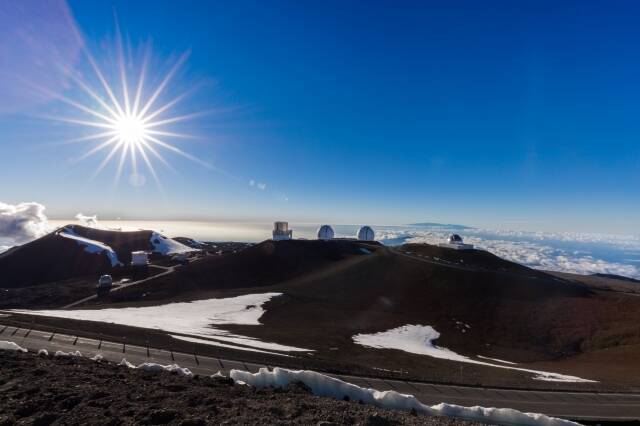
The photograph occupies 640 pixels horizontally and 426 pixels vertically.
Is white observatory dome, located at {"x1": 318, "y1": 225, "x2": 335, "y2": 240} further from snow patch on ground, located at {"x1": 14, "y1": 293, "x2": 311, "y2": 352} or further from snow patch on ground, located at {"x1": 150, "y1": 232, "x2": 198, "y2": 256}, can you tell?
snow patch on ground, located at {"x1": 150, "y1": 232, "x2": 198, "y2": 256}

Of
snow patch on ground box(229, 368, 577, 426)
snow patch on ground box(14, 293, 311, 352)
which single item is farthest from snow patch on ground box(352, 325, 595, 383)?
snow patch on ground box(229, 368, 577, 426)

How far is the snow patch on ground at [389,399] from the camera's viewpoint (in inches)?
495

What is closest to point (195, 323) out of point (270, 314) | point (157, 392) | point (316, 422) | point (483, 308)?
point (270, 314)

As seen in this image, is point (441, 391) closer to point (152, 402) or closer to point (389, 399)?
point (389, 399)

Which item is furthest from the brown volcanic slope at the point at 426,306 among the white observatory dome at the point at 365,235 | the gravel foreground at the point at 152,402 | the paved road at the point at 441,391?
the white observatory dome at the point at 365,235

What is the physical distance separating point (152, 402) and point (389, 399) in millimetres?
8531

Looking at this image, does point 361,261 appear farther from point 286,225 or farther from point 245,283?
point 286,225

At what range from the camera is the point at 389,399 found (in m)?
13.1

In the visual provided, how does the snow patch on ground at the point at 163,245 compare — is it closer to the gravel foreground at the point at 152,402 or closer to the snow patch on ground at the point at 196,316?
the snow patch on ground at the point at 196,316

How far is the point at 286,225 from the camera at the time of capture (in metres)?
114

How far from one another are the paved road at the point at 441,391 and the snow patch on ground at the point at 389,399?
16.3ft

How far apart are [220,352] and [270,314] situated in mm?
27516

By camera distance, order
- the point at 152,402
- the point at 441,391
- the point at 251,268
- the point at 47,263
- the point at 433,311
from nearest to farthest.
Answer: the point at 152,402 < the point at 441,391 < the point at 433,311 < the point at 251,268 < the point at 47,263

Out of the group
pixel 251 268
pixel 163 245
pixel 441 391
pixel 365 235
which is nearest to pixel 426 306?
pixel 441 391
